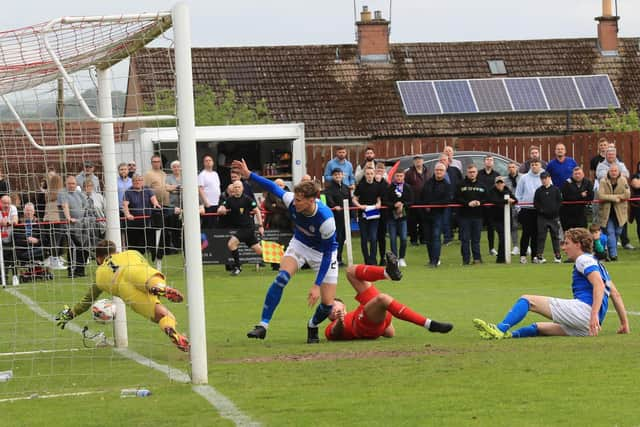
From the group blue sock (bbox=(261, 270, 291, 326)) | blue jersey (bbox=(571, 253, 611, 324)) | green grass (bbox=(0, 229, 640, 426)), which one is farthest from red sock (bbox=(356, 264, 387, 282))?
blue jersey (bbox=(571, 253, 611, 324))

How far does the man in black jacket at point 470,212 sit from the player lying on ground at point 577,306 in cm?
1132

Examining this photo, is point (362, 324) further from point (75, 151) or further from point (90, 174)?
point (90, 174)

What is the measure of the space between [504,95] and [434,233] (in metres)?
22.4

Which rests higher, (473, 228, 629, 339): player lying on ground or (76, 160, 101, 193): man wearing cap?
(76, 160, 101, 193): man wearing cap

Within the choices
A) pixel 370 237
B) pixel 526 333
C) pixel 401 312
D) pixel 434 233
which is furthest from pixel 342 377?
pixel 434 233

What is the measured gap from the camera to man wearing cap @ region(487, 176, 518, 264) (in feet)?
80.1

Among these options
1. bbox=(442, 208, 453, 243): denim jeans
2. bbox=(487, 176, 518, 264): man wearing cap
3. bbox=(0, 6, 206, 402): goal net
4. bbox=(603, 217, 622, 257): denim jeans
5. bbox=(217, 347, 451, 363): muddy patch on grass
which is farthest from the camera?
bbox=(442, 208, 453, 243): denim jeans

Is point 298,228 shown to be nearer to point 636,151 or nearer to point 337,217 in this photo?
point 337,217

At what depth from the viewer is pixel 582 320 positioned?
12477 mm

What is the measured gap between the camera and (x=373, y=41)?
1829 inches

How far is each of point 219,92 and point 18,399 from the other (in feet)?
112

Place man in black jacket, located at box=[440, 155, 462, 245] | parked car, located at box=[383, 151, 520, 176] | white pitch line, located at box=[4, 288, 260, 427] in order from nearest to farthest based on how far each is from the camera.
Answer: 1. white pitch line, located at box=[4, 288, 260, 427]
2. man in black jacket, located at box=[440, 155, 462, 245]
3. parked car, located at box=[383, 151, 520, 176]

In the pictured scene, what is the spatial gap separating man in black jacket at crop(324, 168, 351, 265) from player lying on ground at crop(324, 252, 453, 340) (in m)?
10.8

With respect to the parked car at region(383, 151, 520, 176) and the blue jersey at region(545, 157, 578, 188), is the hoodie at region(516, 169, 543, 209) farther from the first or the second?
the parked car at region(383, 151, 520, 176)
